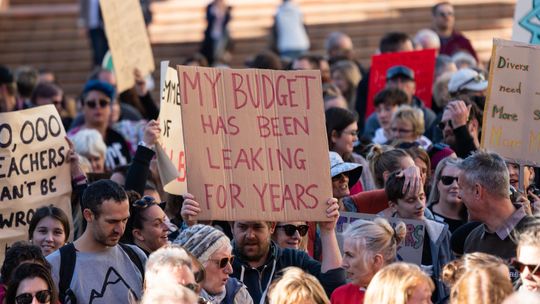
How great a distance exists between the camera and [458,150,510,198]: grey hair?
8.52 metres

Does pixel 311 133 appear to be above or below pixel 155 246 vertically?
above

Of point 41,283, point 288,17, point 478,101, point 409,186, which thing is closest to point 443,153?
point 478,101

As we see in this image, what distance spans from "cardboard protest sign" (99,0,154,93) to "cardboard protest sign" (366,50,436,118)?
6.59 feet

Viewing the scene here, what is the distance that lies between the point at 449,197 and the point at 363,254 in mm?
1954

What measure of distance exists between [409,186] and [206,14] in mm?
13956

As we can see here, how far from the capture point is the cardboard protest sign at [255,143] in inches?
336

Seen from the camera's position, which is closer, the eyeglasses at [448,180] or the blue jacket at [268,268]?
the blue jacket at [268,268]

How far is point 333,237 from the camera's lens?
28.0 feet

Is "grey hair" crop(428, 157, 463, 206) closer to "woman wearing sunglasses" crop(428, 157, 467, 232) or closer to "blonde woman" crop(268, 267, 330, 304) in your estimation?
"woman wearing sunglasses" crop(428, 157, 467, 232)

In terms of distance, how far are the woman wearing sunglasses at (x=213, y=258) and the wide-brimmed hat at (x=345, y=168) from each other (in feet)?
5.48

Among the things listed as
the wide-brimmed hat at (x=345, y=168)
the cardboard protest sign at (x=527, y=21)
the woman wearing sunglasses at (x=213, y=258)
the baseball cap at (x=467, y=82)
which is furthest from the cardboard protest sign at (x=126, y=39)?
the woman wearing sunglasses at (x=213, y=258)

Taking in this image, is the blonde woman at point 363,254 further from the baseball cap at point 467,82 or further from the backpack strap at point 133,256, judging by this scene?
the baseball cap at point 467,82

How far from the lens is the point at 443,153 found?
35.8 feet

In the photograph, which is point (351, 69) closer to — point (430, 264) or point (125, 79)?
point (125, 79)
